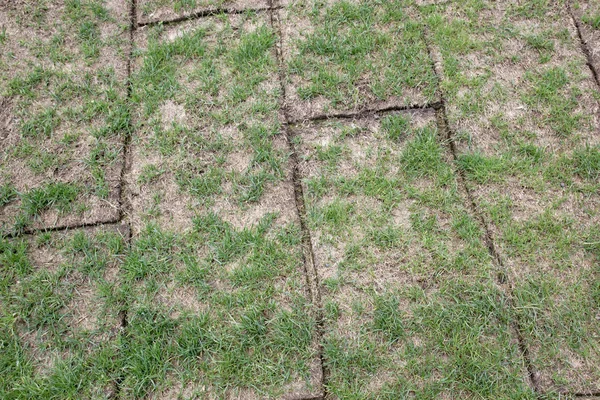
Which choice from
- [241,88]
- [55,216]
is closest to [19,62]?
[55,216]

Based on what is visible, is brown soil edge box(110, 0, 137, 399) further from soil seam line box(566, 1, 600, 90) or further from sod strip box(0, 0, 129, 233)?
soil seam line box(566, 1, 600, 90)

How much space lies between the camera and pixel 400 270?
2600mm

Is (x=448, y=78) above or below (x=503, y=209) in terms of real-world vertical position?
above

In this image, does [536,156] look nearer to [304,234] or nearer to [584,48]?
[584,48]

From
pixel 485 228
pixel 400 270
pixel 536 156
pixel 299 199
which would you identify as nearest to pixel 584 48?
pixel 536 156

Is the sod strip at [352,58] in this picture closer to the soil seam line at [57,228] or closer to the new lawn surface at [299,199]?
the new lawn surface at [299,199]

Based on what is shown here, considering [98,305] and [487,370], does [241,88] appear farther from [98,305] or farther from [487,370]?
[487,370]

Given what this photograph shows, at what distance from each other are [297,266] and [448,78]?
4.22 feet

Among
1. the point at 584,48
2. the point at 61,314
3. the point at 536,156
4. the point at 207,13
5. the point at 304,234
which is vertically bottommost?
the point at 61,314

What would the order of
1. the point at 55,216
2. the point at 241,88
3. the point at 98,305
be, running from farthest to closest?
1. the point at 241,88
2. the point at 55,216
3. the point at 98,305

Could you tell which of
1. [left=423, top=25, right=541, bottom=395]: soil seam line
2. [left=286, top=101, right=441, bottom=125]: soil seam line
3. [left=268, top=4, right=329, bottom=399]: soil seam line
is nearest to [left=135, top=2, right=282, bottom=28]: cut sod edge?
[left=268, top=4, right=329, bottom=399]: soil seam line

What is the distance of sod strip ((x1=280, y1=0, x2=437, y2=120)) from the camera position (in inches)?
119

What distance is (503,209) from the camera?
2707 millimetres

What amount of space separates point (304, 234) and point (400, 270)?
18.1 inches
